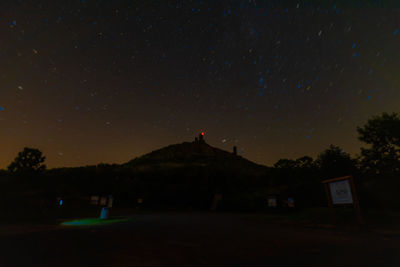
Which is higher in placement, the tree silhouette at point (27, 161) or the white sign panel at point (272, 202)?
the tree silhouette at point (27, 161)

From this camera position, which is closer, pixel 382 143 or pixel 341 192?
pixel 341 192

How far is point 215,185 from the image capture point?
4806 cm

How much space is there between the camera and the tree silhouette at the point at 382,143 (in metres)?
30.1

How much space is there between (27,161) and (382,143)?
65862 mm

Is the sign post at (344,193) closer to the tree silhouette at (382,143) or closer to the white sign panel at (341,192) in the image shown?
the white sign panel at (341,192)

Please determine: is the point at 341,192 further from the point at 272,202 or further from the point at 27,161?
the point at 27,161

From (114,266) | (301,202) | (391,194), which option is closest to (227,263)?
(114,266)

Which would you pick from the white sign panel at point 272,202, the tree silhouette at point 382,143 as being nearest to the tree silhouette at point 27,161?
the white sign panel at point 272,202

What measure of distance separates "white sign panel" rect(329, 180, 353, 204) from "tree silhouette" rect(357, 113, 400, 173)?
23.3 metres

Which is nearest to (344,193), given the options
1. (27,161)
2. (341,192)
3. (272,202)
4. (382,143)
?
(341,192)

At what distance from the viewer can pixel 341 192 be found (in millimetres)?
12203

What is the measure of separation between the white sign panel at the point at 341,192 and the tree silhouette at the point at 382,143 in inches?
919

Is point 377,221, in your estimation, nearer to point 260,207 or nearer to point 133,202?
point 260,207

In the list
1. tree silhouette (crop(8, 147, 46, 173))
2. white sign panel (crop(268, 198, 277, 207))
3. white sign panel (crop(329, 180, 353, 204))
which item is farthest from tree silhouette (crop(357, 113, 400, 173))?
tree silhouette (crop(8, 147, 46, 173))
